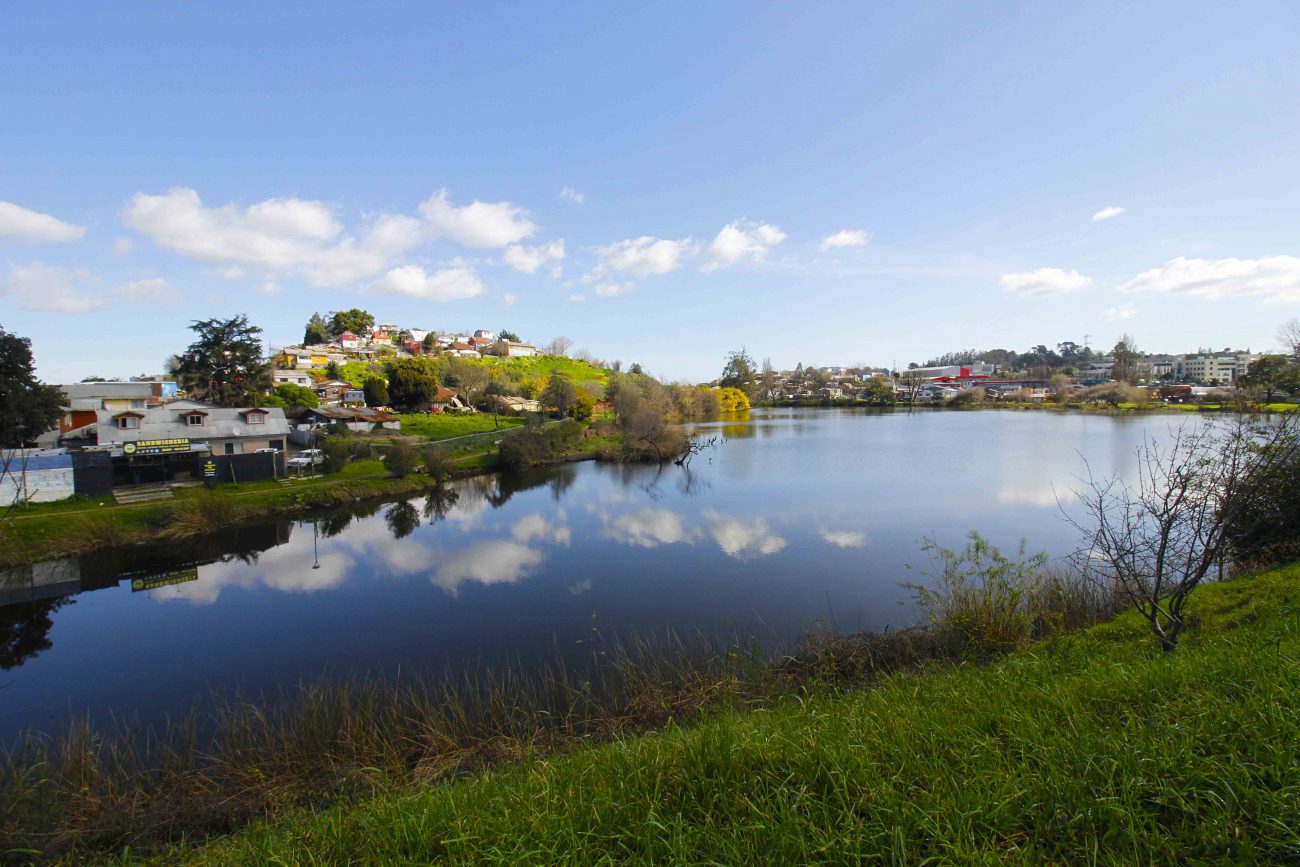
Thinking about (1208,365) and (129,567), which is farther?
(1208,365)

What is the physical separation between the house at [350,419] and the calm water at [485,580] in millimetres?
19580

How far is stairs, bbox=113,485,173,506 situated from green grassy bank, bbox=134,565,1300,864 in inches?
1016

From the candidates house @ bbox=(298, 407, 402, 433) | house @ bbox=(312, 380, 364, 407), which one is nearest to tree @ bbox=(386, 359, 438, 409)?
house @ bbox=(312, 380, 364, 407)

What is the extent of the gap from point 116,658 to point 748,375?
10059 centimetres

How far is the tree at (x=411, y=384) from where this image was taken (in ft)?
185

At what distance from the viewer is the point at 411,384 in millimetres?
56531

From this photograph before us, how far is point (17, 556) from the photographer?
16391mm

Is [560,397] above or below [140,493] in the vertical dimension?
above

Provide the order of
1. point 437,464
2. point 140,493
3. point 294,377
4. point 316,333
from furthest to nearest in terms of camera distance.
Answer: point 316,333
point 294,377
point 437,464
point 140,493

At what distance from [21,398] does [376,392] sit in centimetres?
3102

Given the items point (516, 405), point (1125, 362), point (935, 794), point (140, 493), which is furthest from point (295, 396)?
point (1125, 362)

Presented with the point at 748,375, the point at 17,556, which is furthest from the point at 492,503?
the point at 748,375

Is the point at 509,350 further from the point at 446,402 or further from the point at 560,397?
the point at 560,397

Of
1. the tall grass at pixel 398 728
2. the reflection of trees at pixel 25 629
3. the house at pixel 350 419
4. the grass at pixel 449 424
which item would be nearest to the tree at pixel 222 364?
the house at pixel 350 419
